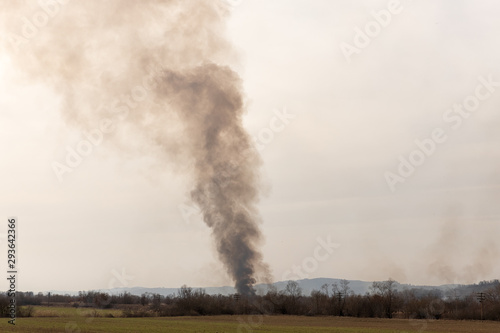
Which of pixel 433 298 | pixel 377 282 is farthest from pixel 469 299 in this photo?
pixel 377 282

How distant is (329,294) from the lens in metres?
138

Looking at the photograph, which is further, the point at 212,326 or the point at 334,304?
the point at 334,304

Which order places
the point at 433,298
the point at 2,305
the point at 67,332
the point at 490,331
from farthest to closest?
the point at 433,298 → the point at 2,305 → the point at 490,331 → the point at 67,332

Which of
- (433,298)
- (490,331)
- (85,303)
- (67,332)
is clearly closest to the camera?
(67,332)

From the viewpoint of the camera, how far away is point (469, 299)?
13262cm

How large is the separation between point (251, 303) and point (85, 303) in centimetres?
7098

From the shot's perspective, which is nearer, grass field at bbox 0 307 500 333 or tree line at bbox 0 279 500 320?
grass field at bbox 0 307 500 333

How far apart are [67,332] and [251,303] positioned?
221 ft

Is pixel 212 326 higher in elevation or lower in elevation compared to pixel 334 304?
higher

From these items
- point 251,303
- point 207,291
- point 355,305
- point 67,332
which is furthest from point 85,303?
point 67,332

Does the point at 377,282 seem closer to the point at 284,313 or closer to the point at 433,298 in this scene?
the point at 433,298

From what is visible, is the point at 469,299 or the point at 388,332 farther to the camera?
the point at 469,299

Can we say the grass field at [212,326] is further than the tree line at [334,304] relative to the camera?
No

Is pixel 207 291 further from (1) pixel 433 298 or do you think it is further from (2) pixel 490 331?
(2) pixel 490 331
